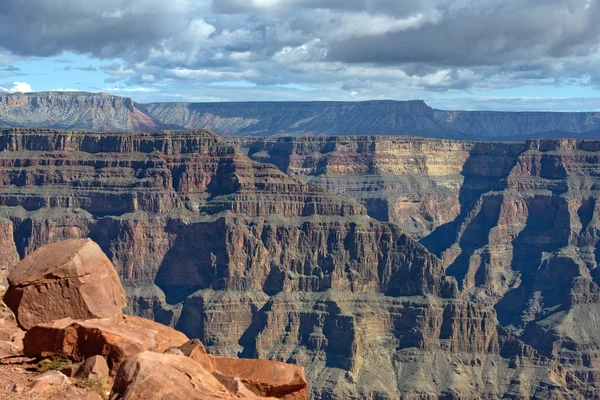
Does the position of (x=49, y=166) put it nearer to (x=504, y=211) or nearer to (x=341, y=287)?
(x=341, y=287)

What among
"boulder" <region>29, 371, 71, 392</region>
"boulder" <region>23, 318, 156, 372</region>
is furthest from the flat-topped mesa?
"boulder" <region>29, 371, 71, 392</region>

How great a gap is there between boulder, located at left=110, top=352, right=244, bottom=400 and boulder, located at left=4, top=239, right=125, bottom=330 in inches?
212

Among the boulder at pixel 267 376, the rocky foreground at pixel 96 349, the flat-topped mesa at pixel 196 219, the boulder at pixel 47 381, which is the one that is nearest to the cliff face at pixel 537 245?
the flat-topped mesa at pixel 196 219

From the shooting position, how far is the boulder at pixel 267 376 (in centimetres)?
2166

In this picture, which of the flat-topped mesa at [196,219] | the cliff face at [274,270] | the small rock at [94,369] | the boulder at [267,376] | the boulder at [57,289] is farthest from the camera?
the flat-topped mesa at [196,219]

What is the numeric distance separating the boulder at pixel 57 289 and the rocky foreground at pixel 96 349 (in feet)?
Result: 0.07

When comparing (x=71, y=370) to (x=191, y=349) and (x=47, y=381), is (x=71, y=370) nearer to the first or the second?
(x=47, y=381)

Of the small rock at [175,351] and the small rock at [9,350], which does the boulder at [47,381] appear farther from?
the small rock at [9,350]

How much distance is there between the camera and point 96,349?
21.4 meters

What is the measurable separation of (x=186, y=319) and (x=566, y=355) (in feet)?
162

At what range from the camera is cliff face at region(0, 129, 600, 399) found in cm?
12631

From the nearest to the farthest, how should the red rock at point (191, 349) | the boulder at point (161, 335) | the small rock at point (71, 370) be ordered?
1. the small rock at point (71, 370)
2. the red rock at point (191, 349)
3. the boulder at point (161, 335)

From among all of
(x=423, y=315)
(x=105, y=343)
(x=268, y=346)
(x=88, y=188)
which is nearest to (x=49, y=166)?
(x=88, y=188)

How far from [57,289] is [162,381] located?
→ 254 inches
